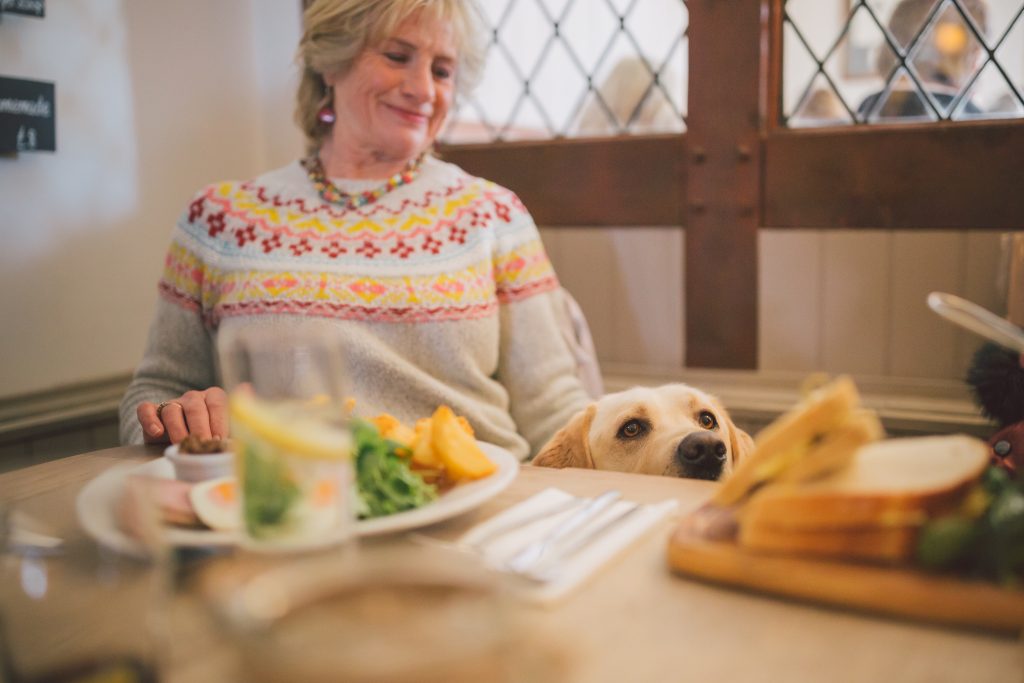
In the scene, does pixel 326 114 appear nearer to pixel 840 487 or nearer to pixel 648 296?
pixel 648 296

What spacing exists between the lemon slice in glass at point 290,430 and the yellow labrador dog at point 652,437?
77cm

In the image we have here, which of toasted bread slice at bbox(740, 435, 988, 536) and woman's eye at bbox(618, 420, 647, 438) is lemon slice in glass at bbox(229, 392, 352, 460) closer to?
toasted bread slice at bbox(740, 435, 988, 536)

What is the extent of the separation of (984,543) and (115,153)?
2.25m

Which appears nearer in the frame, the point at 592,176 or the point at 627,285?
the point at 592,176

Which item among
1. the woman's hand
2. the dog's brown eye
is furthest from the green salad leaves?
the dog's brown eye

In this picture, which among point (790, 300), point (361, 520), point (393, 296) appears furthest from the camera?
point (790, 300)

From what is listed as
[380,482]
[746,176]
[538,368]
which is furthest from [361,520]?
[746,176]

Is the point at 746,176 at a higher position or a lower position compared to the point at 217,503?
higher

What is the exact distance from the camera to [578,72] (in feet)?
7.82

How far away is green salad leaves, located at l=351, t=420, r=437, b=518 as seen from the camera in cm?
90

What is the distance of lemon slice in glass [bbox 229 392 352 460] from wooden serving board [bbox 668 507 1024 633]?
1.09 ft

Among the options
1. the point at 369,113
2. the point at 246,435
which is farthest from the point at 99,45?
the point at 246,435

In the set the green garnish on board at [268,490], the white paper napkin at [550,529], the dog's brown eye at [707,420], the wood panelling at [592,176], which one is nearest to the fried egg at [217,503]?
the green garnish on board at [268,490]

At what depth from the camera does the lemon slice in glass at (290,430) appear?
698 millimetres
